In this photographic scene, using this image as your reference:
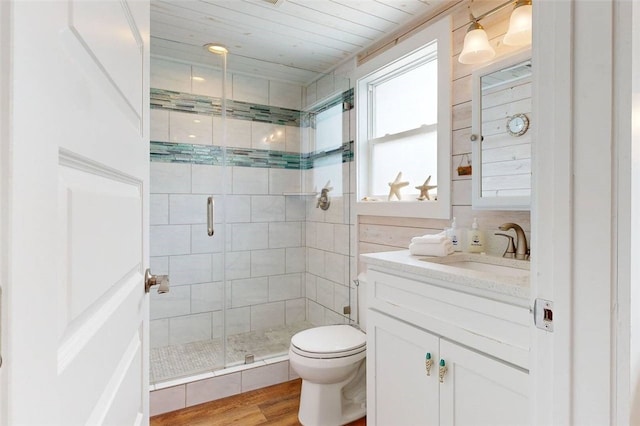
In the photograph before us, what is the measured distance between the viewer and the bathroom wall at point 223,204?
2676 mm

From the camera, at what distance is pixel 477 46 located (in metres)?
1.54

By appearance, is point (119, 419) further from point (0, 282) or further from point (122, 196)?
point (0, 282)

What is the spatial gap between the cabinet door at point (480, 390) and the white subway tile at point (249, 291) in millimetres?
2024

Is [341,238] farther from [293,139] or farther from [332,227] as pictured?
[293,139]

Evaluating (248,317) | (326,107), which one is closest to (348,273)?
(248,317)

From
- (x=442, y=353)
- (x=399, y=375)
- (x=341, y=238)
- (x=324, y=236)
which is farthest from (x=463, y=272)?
(x=324, y=236)

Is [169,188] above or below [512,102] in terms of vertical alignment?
below

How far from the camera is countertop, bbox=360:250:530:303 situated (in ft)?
3.44

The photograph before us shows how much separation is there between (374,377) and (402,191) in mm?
1108

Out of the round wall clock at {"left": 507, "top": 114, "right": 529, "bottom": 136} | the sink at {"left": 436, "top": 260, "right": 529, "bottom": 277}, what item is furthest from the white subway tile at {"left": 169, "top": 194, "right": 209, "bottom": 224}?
the round wall clock at {"left": 507, "top": 114, "right": 529, "bottom": 136}

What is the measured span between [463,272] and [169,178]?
229 cm

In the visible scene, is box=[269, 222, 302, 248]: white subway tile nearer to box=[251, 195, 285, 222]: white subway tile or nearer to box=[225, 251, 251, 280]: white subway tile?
box=[251, 195, 285, 222]: white subway tile

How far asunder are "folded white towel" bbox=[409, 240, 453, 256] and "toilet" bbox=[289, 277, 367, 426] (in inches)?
26.4

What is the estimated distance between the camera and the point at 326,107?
286 centimetres
